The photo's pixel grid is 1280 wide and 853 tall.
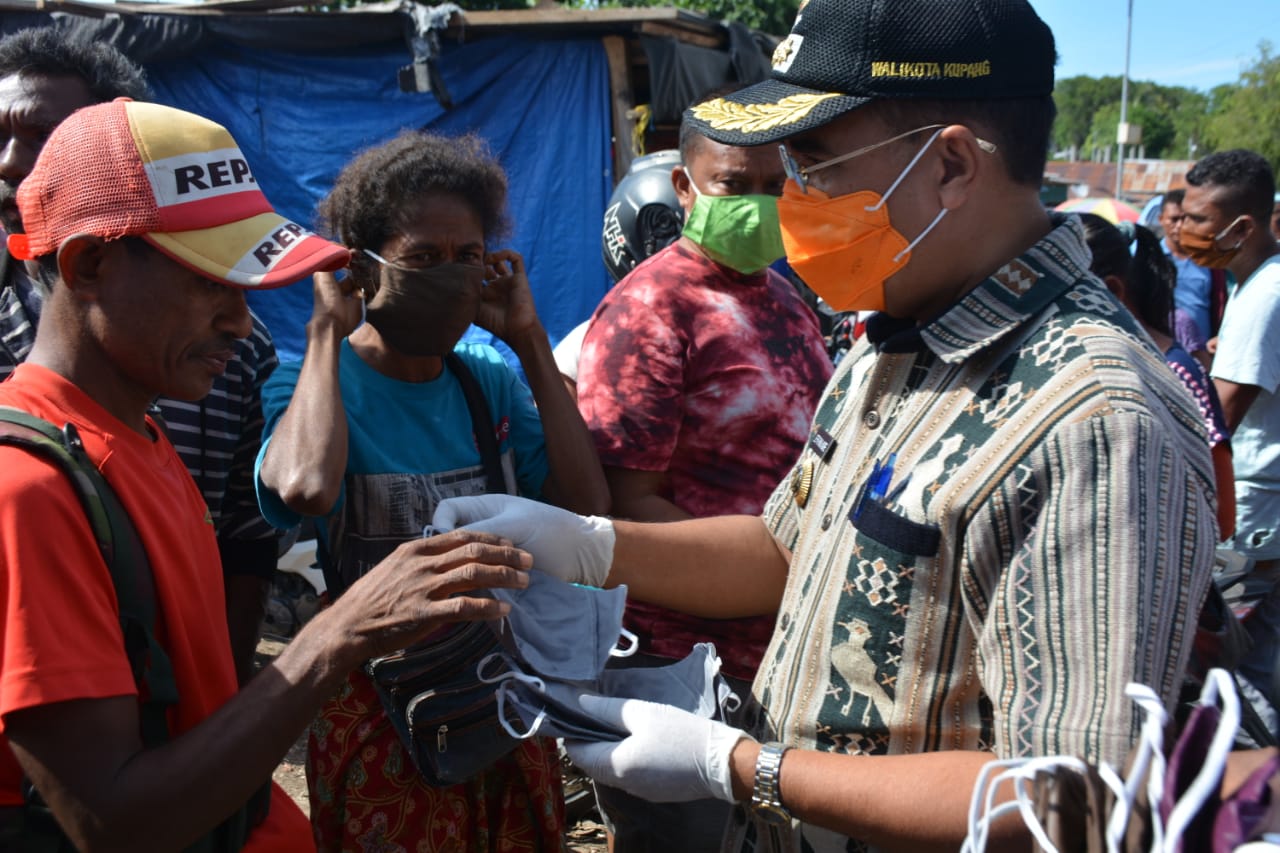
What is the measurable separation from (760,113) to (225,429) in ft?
5.08

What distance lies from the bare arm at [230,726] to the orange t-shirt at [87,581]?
62 mm

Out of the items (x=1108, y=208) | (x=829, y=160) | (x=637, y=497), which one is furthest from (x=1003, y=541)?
(x=1108, y=208)

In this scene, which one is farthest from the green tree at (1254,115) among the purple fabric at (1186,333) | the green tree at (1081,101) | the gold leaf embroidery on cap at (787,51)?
the green tree at (1081,101)

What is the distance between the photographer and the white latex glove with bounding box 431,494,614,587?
2068 millimetres

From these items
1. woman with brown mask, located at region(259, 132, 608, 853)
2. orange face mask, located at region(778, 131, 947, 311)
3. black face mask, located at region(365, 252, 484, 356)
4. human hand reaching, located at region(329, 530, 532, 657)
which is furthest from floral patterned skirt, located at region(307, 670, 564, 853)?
orange face mask, located at region(778, 131, 947, 311)

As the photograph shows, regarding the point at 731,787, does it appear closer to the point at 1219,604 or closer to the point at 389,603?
the point at 389,603

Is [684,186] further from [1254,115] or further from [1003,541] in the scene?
[1254,115]

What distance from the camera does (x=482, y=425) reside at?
261 cm

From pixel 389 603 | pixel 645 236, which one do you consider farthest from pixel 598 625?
pixel 645 236

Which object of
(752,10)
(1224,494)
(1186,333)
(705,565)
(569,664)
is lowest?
(1186,333)

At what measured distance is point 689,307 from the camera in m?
2.80

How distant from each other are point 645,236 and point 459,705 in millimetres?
2951

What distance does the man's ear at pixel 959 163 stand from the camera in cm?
160

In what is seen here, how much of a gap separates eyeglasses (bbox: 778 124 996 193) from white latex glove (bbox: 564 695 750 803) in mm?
969
